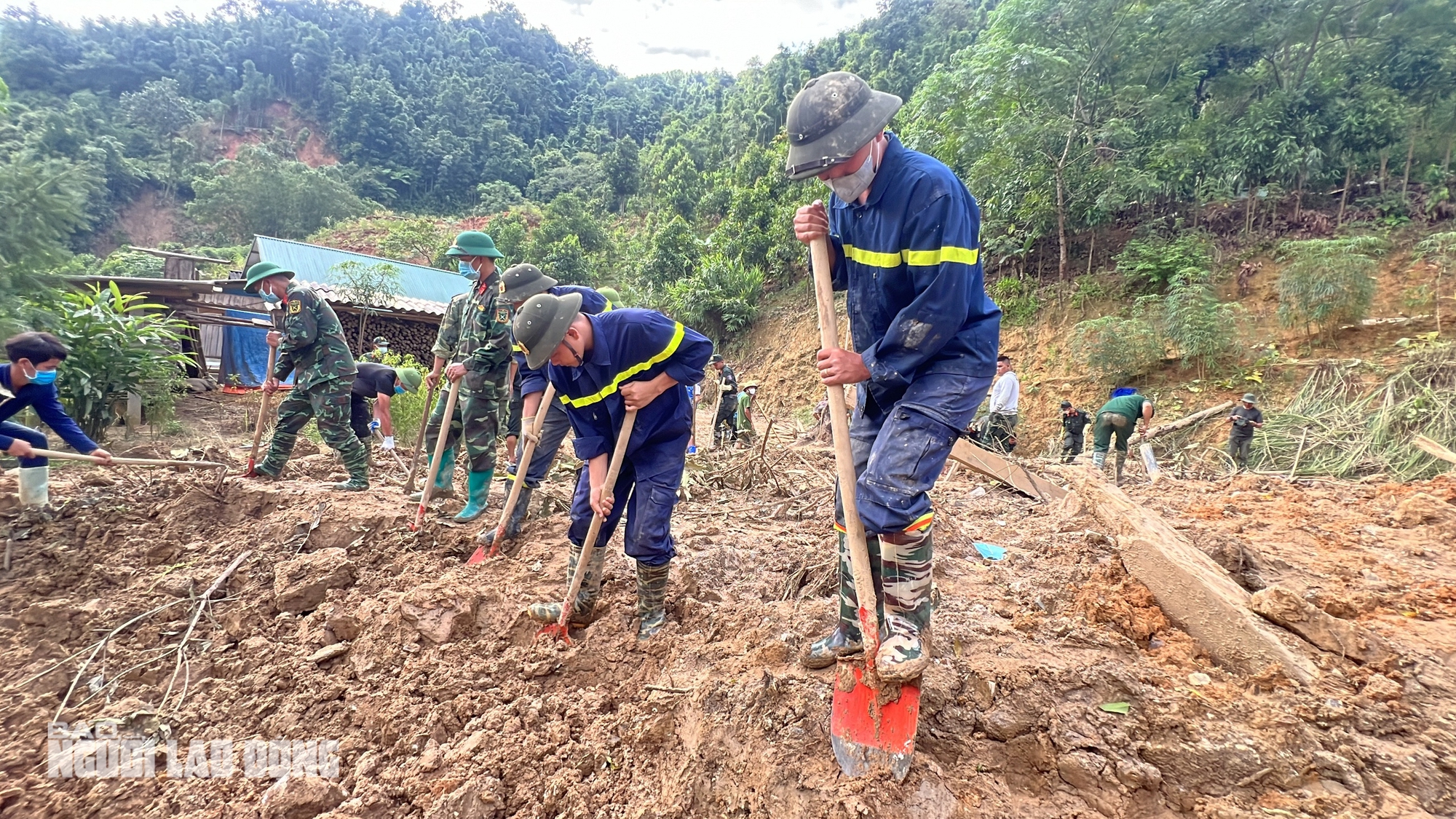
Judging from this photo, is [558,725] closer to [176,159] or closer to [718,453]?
[718,453]

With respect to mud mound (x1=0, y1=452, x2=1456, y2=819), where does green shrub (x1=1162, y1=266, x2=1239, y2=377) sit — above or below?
above

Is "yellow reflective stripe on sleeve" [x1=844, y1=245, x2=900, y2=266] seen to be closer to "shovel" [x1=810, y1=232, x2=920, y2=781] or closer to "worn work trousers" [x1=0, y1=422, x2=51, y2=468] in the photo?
"shovel" [x1=810, y1=232, x2=920, y2=781]

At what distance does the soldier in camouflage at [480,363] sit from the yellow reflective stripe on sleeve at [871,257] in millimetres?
2847

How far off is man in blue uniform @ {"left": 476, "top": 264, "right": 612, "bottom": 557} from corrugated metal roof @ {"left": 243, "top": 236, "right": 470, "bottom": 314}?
10686 mm

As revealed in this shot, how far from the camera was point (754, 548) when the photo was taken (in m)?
3.75

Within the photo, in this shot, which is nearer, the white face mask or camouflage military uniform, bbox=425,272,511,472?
the white face mask

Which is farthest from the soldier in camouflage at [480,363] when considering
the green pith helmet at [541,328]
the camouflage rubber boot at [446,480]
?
the green pith helmet at [541,328]

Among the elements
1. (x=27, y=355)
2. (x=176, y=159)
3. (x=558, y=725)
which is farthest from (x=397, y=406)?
(x=176, y=159)

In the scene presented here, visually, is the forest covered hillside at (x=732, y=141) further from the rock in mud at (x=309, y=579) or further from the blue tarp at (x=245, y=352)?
the rock in mud at (x=309, y=579)

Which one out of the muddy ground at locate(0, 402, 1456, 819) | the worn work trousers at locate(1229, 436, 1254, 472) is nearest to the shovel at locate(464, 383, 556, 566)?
the muddy ground at locate(0, 402, 1456, 819)

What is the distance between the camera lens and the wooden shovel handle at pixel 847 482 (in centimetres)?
175

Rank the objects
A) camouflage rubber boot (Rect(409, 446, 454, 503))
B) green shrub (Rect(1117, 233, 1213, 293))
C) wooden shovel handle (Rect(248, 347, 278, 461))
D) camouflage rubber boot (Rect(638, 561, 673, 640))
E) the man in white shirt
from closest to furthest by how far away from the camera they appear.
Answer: camouflage rubber boot (Rect(638, 561, 673, 640)), camouflage rubber boot (Rect(409, 446, 454, 503)), wooden shovel handle (Rect(248, 347, 278, 461)), the man in white shirt, green shrub (Rect(1117, 233, 1213, 293))

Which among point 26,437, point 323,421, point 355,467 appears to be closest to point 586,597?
point 355,467

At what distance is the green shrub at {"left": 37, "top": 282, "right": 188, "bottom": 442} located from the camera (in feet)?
23.2
